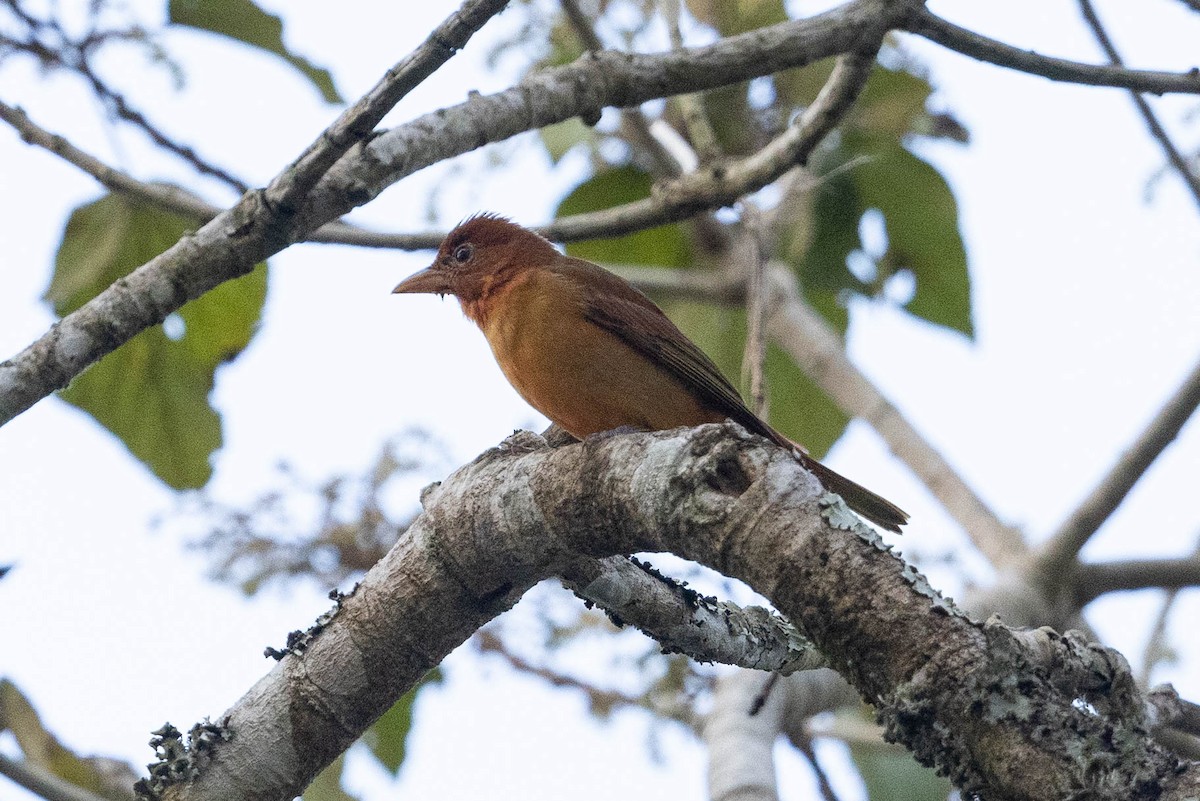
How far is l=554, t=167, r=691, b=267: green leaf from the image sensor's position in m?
6.16

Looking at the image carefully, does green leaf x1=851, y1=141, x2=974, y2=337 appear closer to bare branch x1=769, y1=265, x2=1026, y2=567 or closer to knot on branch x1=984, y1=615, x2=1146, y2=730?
bare branch x1=769, y1=265, x2=1026, y2=567

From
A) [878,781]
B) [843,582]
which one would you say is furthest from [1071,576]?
[843,582]

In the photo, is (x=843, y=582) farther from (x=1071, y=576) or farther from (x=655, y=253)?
(x=655, y=253)

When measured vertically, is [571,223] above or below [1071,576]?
above

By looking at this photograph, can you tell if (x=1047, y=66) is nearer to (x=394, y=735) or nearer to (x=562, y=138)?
(x=562, y=138)

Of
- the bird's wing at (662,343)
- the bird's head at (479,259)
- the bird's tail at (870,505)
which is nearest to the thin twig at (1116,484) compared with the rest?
the bird's tail at (870,505)

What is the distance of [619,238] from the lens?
610cm

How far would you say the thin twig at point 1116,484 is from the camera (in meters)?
4.78

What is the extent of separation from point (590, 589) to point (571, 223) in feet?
6.89

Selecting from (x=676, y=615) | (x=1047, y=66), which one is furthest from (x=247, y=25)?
(x=676, y=615)

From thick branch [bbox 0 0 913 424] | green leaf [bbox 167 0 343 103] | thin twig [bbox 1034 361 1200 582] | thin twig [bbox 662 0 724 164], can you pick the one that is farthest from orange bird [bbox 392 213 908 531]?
thin twig [bbox 1034 361 1200 582]

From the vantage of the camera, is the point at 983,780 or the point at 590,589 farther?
the point at 590,589

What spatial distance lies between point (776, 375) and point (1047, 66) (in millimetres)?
3043

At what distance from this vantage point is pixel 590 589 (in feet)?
9.20
